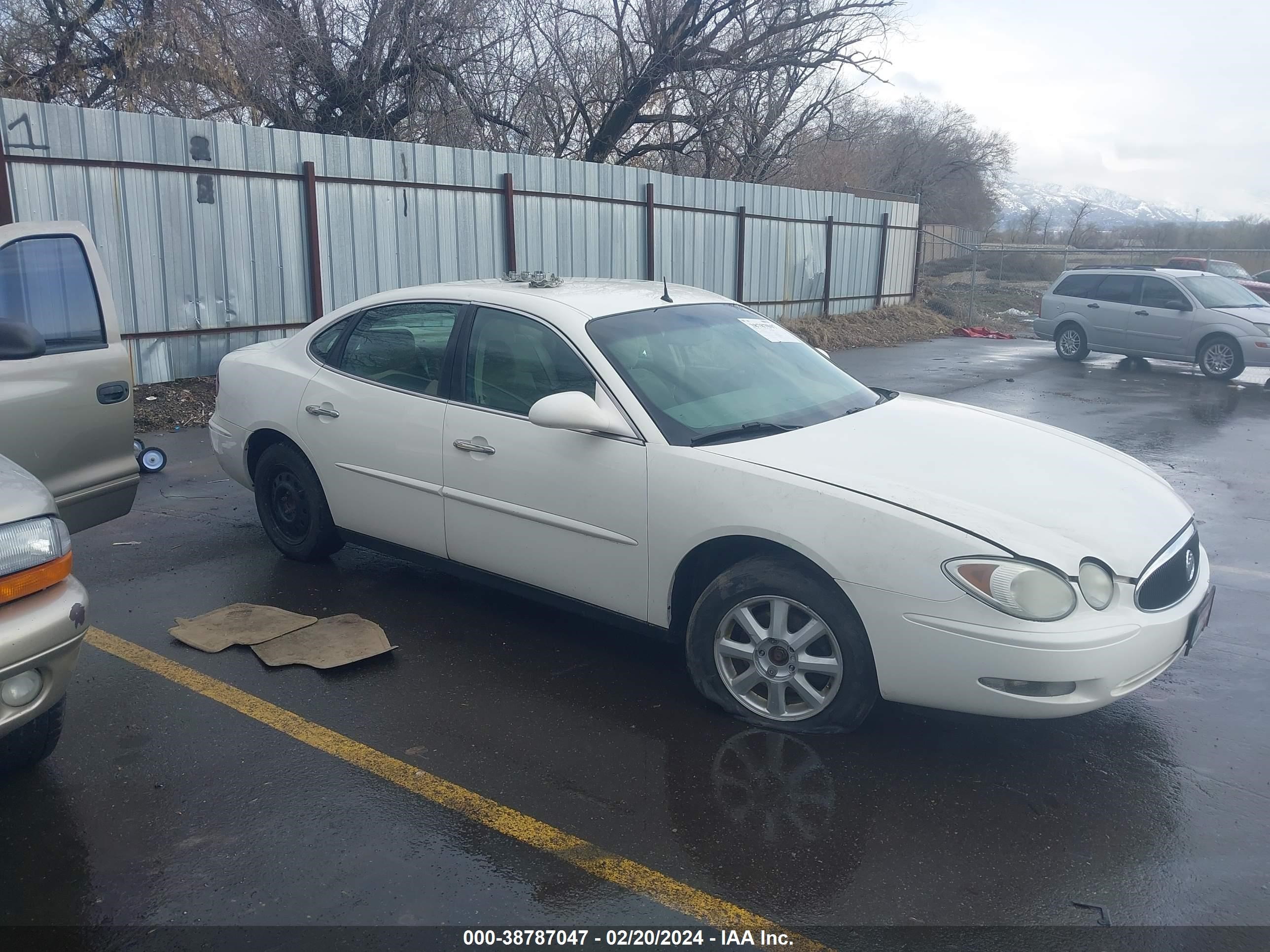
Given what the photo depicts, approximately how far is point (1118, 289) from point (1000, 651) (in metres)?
14.5

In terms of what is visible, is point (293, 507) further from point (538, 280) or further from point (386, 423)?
point (538, 280)

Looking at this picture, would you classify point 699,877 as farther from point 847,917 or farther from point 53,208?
point 53,208

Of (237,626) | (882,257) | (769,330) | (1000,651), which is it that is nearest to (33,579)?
(237,626)

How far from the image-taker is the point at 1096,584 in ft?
11.0

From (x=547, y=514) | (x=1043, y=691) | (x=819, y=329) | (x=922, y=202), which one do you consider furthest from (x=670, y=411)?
(x=922, y=202)

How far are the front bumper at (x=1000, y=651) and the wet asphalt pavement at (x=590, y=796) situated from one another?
Result: 204mm

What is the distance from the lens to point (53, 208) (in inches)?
355

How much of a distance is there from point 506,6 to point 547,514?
1657 cm

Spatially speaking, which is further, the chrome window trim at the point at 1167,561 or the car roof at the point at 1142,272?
the car roof at the point at 1142,272

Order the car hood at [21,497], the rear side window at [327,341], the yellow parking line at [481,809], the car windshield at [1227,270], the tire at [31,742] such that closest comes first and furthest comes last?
the yellow parking line at [481,809] < the car hood at [21,497] < the tire at [31,742] < the rear side window at [327,341] < the car windshield at [1227,270]

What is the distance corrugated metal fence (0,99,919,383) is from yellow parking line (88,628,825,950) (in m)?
6.35

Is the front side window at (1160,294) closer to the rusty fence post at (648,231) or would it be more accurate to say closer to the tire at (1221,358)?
the tire at (1221,358)

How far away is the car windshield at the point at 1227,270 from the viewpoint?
24.7m

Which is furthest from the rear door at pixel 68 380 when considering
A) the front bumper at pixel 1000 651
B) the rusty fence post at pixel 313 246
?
the rusty fence post at pixel 313 246
